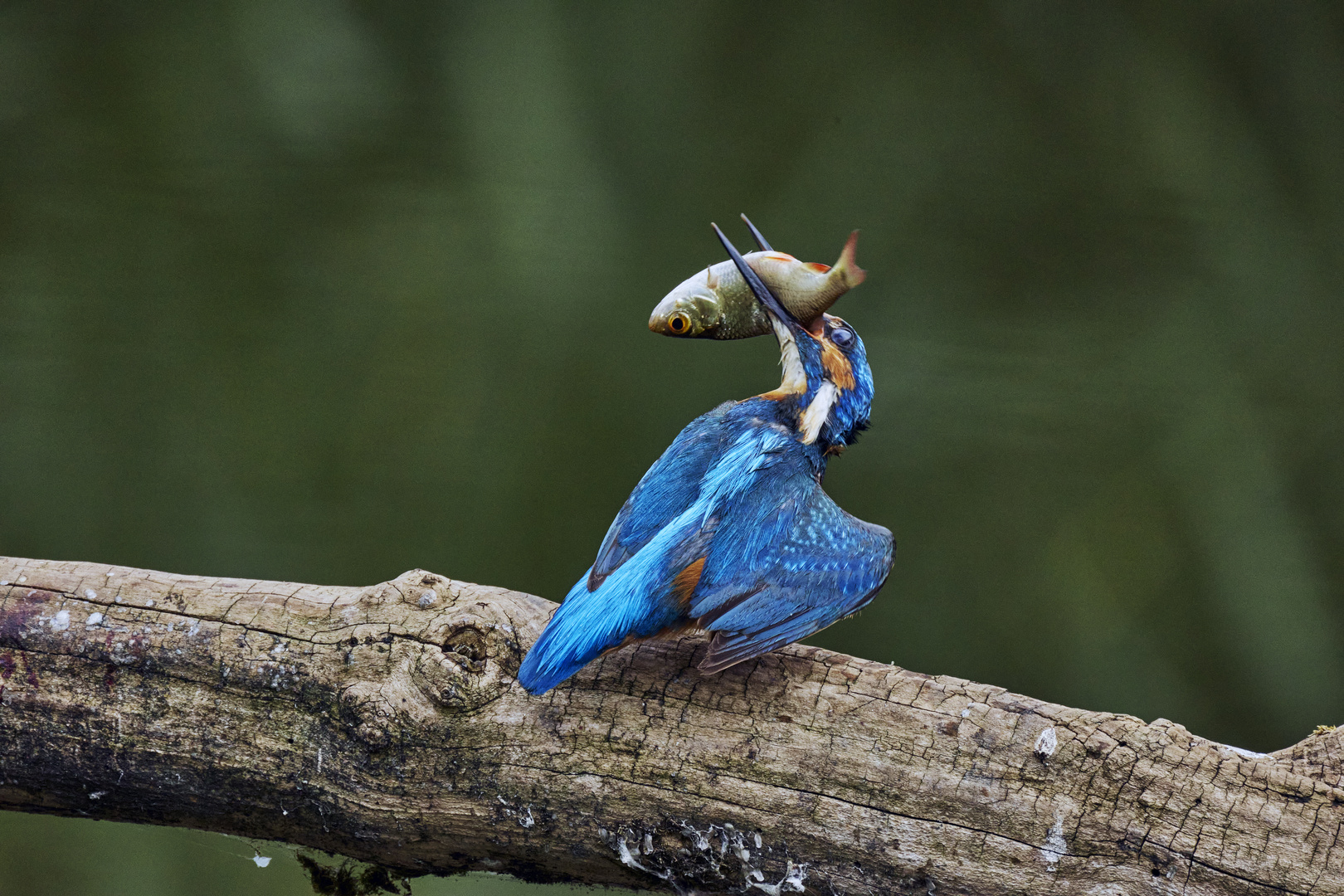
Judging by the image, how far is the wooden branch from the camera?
1.01 meters

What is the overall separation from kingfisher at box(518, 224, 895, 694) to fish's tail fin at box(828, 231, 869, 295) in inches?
3.8

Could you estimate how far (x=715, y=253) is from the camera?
7.72ft

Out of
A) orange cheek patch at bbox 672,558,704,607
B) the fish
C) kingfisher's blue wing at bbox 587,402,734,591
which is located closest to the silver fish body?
the fish

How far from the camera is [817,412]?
1325mm

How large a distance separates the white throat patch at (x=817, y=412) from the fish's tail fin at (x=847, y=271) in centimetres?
13

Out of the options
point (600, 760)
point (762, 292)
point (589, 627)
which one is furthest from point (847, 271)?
point (600, 760)

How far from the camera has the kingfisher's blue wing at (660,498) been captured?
121 cm

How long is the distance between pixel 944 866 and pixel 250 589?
2.67 ft

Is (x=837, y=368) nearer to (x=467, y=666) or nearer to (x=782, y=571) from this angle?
(x=782, y=571)

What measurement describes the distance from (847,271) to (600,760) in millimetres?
636

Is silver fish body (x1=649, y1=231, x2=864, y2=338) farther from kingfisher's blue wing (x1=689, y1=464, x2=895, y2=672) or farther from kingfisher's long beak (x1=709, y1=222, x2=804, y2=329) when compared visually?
kingfisher's blue wing (x1=689, y1=464, x2=895, y2=672)

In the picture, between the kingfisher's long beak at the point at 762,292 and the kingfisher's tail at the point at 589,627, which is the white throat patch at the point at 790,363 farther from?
the kingfisher's tail at the point at 589,627

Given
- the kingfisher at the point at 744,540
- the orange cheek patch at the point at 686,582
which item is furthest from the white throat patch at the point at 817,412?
the orange cheek patch at the point at 686,582

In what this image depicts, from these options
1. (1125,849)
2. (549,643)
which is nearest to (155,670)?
(549,643)
